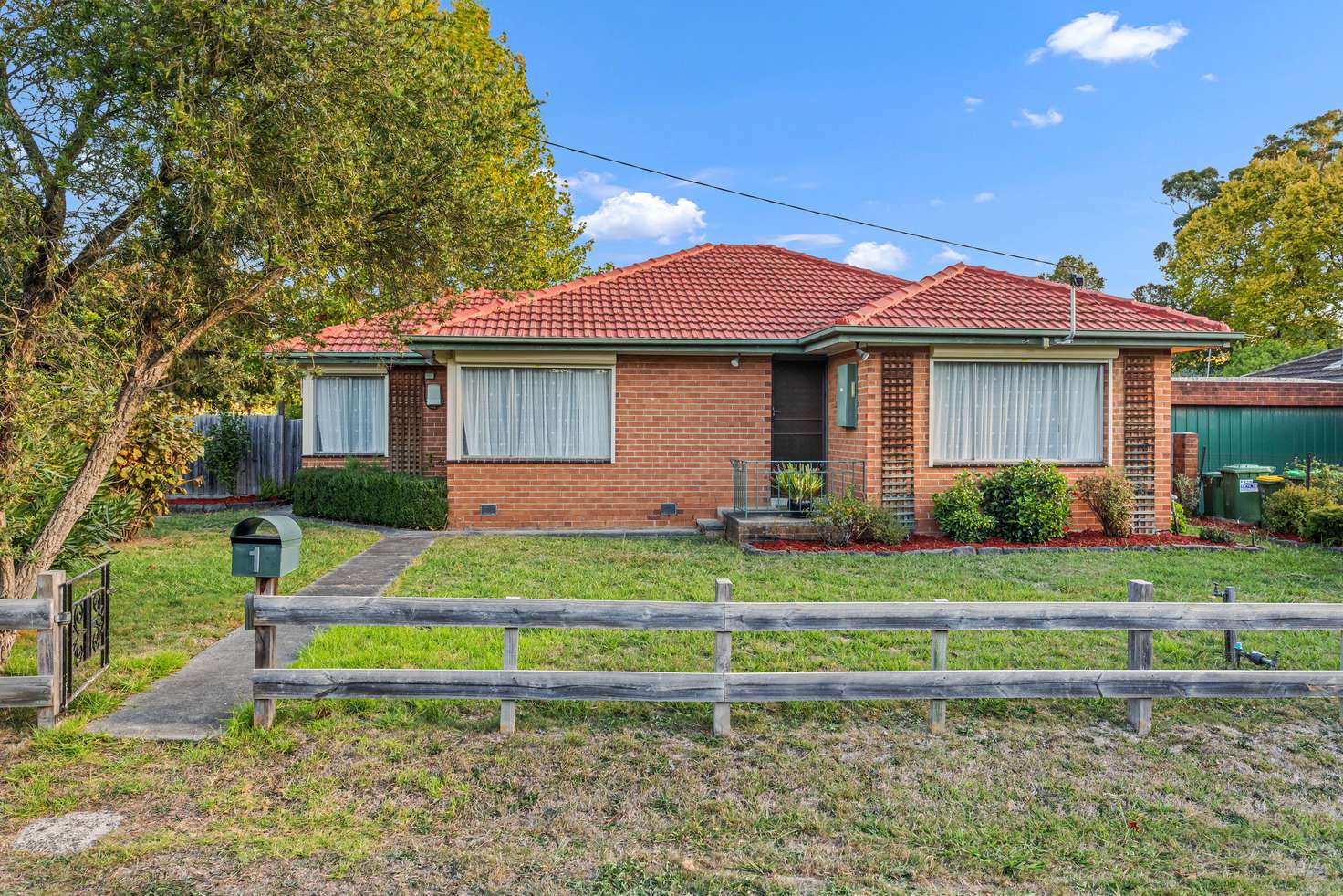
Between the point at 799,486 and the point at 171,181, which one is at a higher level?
the point at 171,181

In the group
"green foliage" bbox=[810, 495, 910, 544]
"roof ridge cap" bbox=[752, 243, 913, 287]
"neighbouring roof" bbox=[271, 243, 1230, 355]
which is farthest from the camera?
"roof ridge cap" bbox=[752, 243, 913, 287]

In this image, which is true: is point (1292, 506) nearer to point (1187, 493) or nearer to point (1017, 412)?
point (1187, 493)

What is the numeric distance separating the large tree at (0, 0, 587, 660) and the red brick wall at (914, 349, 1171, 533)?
7.21 meters

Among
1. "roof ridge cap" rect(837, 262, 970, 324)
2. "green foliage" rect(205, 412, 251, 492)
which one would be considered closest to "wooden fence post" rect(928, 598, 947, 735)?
"roof ridge cap" rect(837, 262, 970, 324)

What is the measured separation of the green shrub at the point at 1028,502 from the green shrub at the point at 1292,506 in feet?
11.6

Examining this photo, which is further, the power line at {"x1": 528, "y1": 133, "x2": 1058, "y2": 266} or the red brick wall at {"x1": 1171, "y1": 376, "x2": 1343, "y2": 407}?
the red brick wall at {"x1": 1171, "y1": 376, "x2": 1343, "y2": 407}

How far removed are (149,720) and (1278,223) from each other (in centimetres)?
3516

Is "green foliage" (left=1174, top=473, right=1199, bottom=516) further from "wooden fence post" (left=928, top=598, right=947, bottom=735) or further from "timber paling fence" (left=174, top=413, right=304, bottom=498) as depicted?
"timber paling fence" (left=174, top=413, right=304, bottom=498)

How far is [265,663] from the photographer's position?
4.41 meters

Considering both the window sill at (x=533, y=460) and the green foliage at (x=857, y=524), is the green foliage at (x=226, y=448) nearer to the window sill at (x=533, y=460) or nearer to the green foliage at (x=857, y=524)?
the window sill at (x=533, y=460)

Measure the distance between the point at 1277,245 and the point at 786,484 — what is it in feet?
88.6

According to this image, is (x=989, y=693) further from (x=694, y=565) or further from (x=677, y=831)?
(x=694, y=565)

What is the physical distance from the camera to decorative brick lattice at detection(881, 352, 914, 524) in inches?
435

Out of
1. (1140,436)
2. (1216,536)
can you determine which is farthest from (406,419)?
(1216,536)
